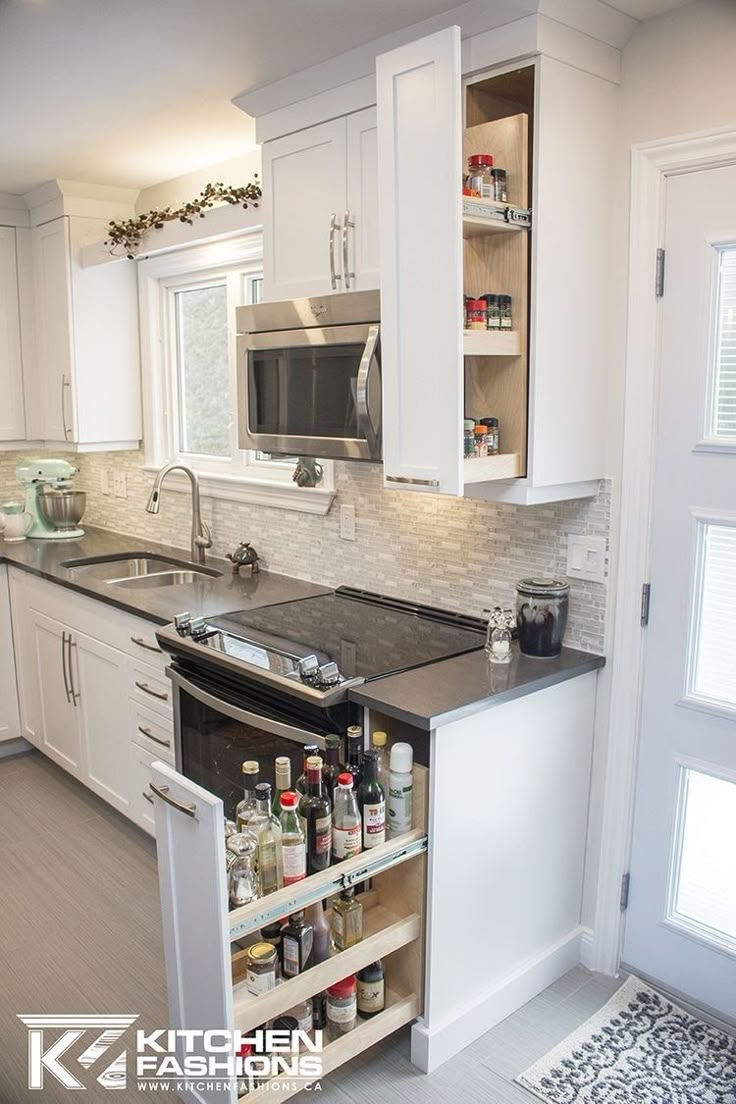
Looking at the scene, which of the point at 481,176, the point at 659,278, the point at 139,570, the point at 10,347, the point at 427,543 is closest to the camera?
the point at 481,176

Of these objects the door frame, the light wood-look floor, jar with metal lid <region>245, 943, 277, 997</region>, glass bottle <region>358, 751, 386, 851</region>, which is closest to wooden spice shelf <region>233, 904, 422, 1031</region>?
jar with metal lid <region>245, 943, 277, 997</region>

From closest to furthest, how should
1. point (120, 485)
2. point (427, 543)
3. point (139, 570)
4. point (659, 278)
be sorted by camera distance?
point (659, 278)
point (427, 543)
point (139, 570)
point (120, 485)

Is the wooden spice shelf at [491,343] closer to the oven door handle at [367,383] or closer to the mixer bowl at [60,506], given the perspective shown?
the oven door handle at [367,383]

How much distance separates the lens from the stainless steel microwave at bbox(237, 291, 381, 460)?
2.24 meters

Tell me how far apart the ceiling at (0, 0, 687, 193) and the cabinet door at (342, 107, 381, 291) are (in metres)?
0.20

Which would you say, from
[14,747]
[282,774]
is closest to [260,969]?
[282,774]

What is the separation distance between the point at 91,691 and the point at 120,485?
1312mm

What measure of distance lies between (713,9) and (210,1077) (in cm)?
248

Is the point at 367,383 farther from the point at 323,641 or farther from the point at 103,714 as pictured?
the point at 103,714

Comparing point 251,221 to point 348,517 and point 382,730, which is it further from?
point 382,730

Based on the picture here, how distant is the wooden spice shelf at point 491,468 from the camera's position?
2018 mm

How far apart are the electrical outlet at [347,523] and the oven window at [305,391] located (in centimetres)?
45

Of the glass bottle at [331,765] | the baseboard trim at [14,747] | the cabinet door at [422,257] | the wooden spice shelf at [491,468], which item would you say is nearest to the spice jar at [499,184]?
the cabinet door at [422,257]

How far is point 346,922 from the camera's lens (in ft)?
6.33
